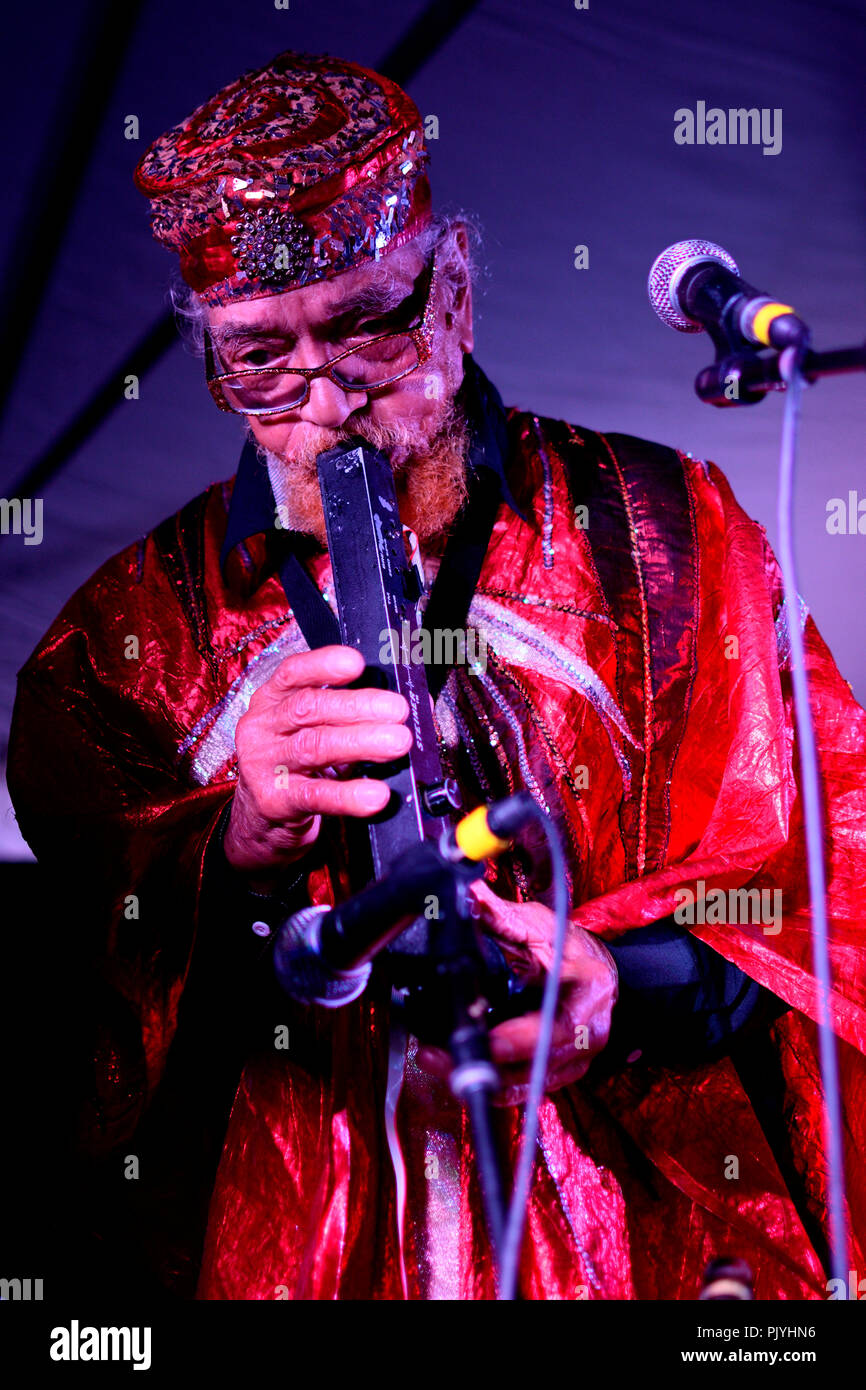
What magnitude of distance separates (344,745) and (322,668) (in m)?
0.08

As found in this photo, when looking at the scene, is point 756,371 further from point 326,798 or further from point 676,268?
point 326,798

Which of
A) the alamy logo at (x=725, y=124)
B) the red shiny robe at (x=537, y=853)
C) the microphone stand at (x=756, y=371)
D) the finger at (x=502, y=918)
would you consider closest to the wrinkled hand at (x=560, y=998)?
the finger at (x=502, y=918)

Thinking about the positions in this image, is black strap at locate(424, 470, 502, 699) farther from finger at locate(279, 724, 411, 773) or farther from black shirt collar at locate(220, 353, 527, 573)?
finger at locate(279, 724, 411, 773)

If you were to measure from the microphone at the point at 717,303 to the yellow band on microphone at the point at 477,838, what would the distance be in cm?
40

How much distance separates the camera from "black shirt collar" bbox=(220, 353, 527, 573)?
150 cm

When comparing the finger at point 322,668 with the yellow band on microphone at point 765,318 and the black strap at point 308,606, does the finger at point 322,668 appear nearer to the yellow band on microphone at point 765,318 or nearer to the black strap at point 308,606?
the black strap at point 308,606

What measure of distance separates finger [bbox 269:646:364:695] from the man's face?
357mm

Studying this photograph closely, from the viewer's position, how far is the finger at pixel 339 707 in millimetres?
1001

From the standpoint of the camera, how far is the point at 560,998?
3.73ft
